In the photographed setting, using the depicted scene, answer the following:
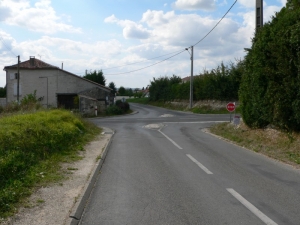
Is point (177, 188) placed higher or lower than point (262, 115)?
lower

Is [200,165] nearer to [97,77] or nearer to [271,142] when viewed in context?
[271,142]

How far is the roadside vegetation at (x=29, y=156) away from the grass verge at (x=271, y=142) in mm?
6621

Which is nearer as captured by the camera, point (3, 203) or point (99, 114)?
point (3, 203)

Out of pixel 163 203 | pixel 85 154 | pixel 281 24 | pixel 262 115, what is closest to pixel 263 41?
pixel 281 24

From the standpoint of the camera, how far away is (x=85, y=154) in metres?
14.2

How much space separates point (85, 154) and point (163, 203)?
24.3 ft

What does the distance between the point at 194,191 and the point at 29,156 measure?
506 centimetres

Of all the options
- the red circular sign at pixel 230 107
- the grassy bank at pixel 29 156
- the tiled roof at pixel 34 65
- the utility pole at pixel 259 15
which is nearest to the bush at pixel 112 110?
the tiled roof at pixel 34 65

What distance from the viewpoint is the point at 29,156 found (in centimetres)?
1103

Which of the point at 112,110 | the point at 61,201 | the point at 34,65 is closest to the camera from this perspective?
the point at 61,201

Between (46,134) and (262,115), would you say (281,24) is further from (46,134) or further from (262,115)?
(46,134)

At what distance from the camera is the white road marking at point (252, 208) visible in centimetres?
613

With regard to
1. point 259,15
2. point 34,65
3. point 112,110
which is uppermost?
point 34,65

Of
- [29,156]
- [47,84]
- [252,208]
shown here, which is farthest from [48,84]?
[252,208]
